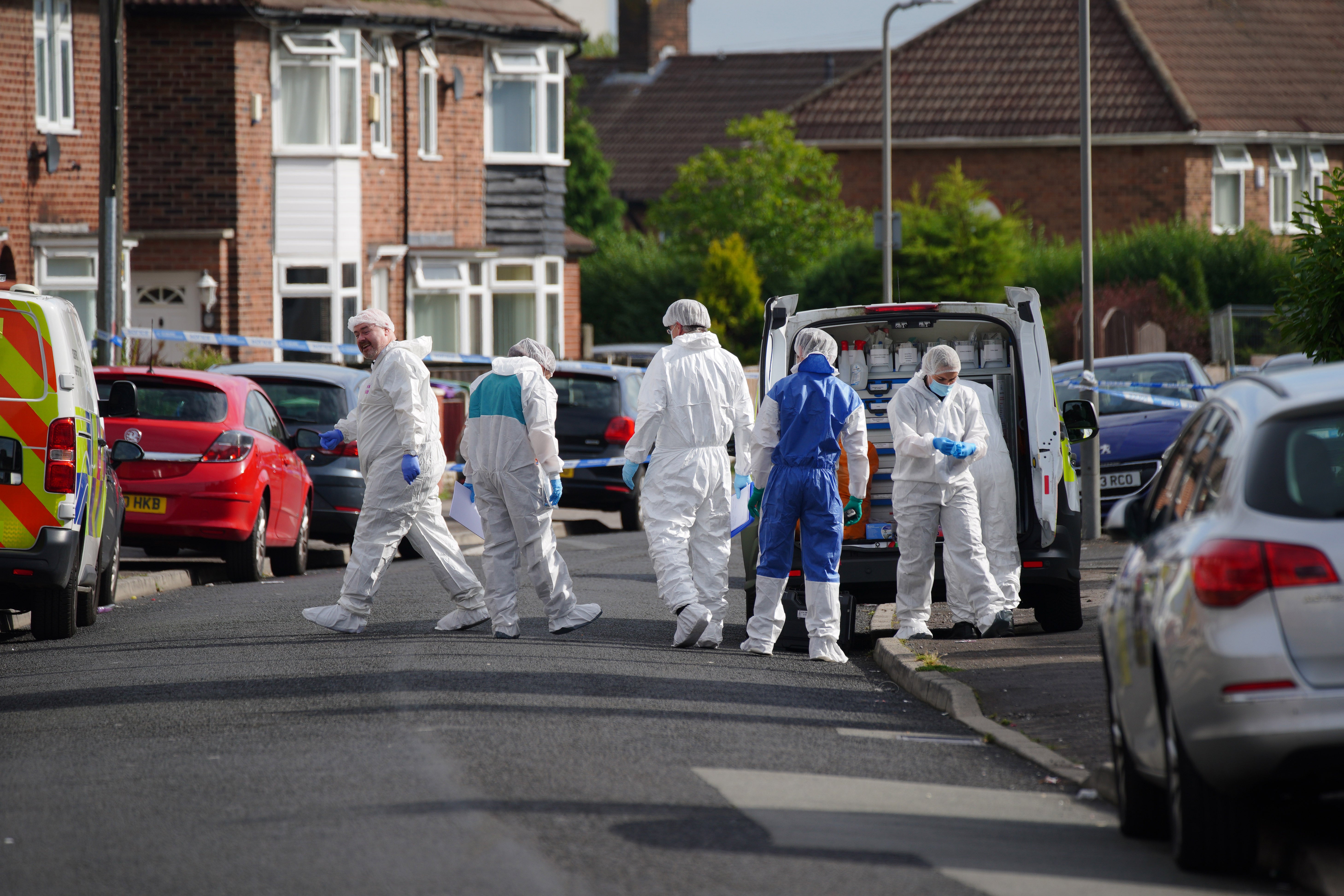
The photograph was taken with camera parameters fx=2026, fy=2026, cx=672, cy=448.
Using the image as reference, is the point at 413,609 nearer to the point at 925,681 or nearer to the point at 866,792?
the point at 925,681

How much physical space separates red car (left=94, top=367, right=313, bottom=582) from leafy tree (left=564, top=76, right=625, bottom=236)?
156ft

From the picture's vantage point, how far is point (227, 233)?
2923 centimetres

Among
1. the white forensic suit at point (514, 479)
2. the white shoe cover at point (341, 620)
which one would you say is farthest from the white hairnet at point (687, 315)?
the white shoe cover at point (341, 620)

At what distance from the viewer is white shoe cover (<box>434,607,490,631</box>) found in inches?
458

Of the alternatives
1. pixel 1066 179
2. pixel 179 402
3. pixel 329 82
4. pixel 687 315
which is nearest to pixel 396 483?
pixel 687 315

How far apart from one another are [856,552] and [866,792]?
4.53 m

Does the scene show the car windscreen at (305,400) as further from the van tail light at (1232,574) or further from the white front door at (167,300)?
the van tail light at (1232,574)

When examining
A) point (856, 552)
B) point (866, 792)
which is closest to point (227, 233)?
point (856, 552)

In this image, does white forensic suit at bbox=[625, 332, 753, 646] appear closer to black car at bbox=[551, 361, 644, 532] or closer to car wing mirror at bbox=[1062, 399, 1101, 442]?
car wing mirror at bbox=[1062, 399, 1101, 442]

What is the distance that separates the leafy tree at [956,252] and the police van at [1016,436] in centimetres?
2889

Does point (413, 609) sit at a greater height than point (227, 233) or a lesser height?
lesser

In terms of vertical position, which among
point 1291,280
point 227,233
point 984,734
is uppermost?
point 227,233

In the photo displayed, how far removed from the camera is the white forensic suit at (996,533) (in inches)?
444

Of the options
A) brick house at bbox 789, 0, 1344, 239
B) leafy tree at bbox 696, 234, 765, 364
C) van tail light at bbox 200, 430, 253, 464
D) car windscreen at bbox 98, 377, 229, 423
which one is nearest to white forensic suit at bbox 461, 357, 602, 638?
van tail light at bbox 200, 430, 253, 464
